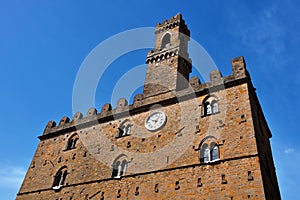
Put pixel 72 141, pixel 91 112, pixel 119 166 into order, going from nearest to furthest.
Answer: pixel 119 166 < pixel 72 141 < pixel 91 112

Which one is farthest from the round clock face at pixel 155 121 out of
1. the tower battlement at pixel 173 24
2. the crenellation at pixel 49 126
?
the tower battlement at pixel 173 24

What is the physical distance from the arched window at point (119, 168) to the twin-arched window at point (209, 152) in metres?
4.49

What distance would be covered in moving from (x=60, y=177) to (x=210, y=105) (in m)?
10.2

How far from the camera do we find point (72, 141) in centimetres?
1992

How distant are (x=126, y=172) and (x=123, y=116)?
14.1 feet

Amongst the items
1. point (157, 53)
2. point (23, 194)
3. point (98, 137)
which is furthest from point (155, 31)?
point (23, 194)

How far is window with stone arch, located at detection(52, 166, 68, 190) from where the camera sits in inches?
695

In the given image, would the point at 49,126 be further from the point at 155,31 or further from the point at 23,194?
the point at 155,31

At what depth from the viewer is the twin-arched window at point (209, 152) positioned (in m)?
14.0

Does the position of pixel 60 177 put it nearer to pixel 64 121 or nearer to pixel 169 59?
pixel 64 121

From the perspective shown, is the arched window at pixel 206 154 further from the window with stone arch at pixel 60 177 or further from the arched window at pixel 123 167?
the window with stone arch at pixel 60 177

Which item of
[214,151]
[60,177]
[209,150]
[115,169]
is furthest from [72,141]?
[214,151]

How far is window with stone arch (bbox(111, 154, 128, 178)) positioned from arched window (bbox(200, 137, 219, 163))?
4448 mm

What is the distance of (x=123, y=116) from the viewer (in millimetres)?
18906
